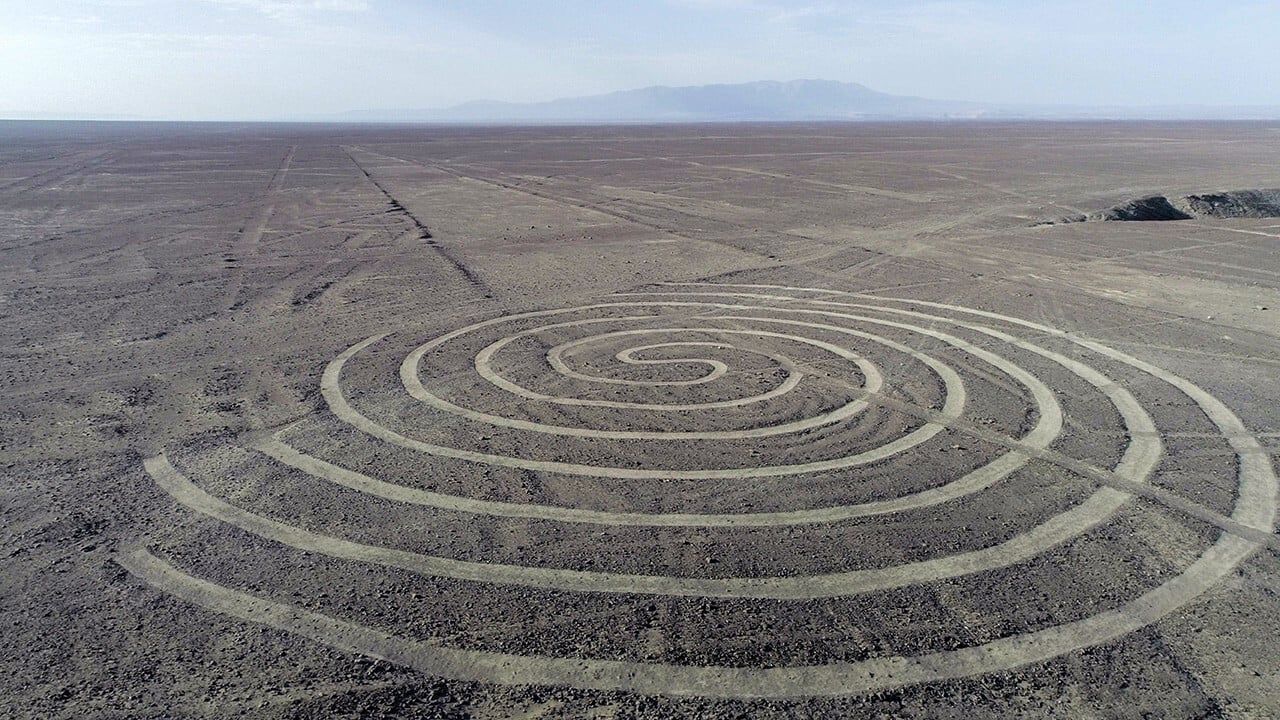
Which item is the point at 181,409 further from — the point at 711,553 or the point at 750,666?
the point at 750,666

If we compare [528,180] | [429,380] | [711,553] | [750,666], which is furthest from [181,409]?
[528,180]

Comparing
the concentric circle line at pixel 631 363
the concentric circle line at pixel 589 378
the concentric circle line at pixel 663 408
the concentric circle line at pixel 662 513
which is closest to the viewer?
the concentric circle line at pixel 662 513

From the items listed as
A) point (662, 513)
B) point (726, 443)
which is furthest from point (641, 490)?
point (726, 443)

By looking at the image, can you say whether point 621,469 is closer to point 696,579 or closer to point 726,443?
point 726,443

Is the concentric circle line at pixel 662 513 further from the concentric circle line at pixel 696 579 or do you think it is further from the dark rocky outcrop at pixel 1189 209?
the dark rocky outcrop at pixel 1189 209

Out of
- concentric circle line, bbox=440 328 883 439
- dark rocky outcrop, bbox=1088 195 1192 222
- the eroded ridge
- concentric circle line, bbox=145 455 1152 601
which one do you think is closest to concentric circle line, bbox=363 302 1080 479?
the eroded ridge

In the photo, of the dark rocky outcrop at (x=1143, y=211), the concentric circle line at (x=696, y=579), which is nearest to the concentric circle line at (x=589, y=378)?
the concentric circle line at (x=696, y=579)
